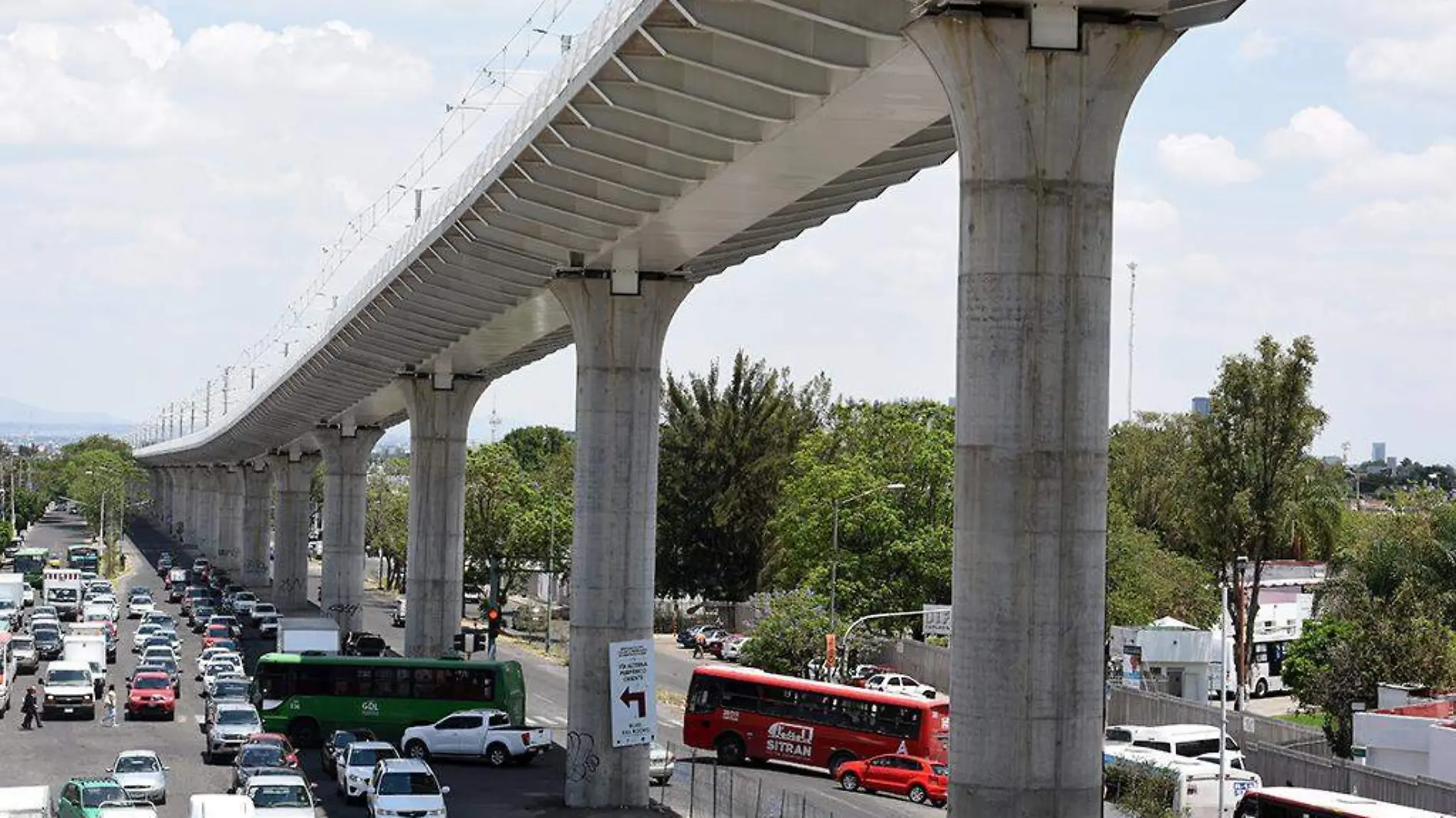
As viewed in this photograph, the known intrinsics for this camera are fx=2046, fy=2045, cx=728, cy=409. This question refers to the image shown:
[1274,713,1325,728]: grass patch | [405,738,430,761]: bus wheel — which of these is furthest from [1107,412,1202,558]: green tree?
[405,738,430,761]: bus wheel

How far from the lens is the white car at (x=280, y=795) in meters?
36.5

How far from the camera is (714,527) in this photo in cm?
10762

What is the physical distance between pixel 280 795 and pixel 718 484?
71320 millimetres

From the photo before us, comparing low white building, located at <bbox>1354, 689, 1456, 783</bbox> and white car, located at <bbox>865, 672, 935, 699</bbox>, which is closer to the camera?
low white building, located at <bbox>1354, 689, 1456, 783</bbox>

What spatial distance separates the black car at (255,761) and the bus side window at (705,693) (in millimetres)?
13467

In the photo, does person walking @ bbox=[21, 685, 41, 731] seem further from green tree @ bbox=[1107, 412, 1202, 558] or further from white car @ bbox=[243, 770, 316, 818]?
green tree @ bbox=[1107, 412, 1202, 558]

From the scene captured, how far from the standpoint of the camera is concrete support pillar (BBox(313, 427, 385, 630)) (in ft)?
347

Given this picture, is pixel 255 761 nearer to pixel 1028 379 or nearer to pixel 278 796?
pixel 278 796

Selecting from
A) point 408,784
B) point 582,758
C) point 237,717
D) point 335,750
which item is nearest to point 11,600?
point 237,717

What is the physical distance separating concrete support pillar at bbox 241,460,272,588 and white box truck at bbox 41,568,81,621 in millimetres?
41347

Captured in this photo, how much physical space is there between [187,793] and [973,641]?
84.6ft

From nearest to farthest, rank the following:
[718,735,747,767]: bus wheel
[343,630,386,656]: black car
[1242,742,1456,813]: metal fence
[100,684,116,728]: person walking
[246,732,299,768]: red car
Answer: [1242,742,1456,813]: metal fence → [246,732,299,768]: red car → [718,735,747,767]: bus wheel → [100,684,116,728]: person walking → [343,630,386,656]: black car

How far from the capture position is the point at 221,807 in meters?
34.2

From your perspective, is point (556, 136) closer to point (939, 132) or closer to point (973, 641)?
point (939, 132)
